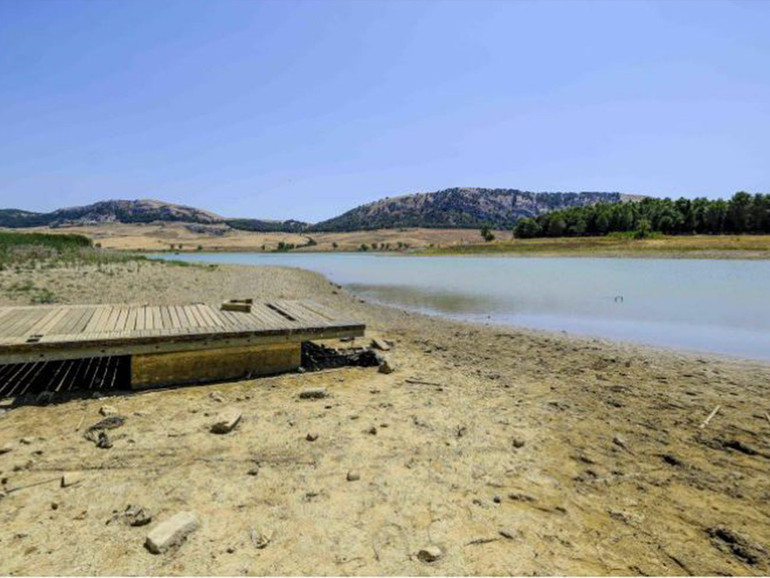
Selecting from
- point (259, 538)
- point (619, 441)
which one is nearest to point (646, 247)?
point (619, 441)

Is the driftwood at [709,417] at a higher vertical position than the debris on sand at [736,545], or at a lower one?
lower

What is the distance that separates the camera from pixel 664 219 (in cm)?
9938

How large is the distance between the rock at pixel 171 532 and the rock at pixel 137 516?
7.2 inches

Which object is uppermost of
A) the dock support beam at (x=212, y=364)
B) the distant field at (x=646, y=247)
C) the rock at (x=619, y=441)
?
the distant field at (x=646, y=247)

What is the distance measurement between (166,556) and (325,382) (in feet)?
14.8

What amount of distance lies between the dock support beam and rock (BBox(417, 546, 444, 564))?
5.24m

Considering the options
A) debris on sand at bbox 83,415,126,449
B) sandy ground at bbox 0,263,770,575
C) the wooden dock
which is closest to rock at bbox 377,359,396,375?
sandy ground at bbox 0,263,770,575

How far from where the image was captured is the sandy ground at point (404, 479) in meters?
3.43

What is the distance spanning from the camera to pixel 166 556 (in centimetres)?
331

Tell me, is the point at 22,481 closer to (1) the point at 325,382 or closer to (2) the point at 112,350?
(2) the point at 112,350

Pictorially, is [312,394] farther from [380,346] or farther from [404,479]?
[380,346]

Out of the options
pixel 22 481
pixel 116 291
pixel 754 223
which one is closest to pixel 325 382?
pixel 22 481

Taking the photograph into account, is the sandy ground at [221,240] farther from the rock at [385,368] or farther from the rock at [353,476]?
the rock at [353,476]

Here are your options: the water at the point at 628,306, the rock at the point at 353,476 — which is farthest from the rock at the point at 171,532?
the water at the point at 628,306
